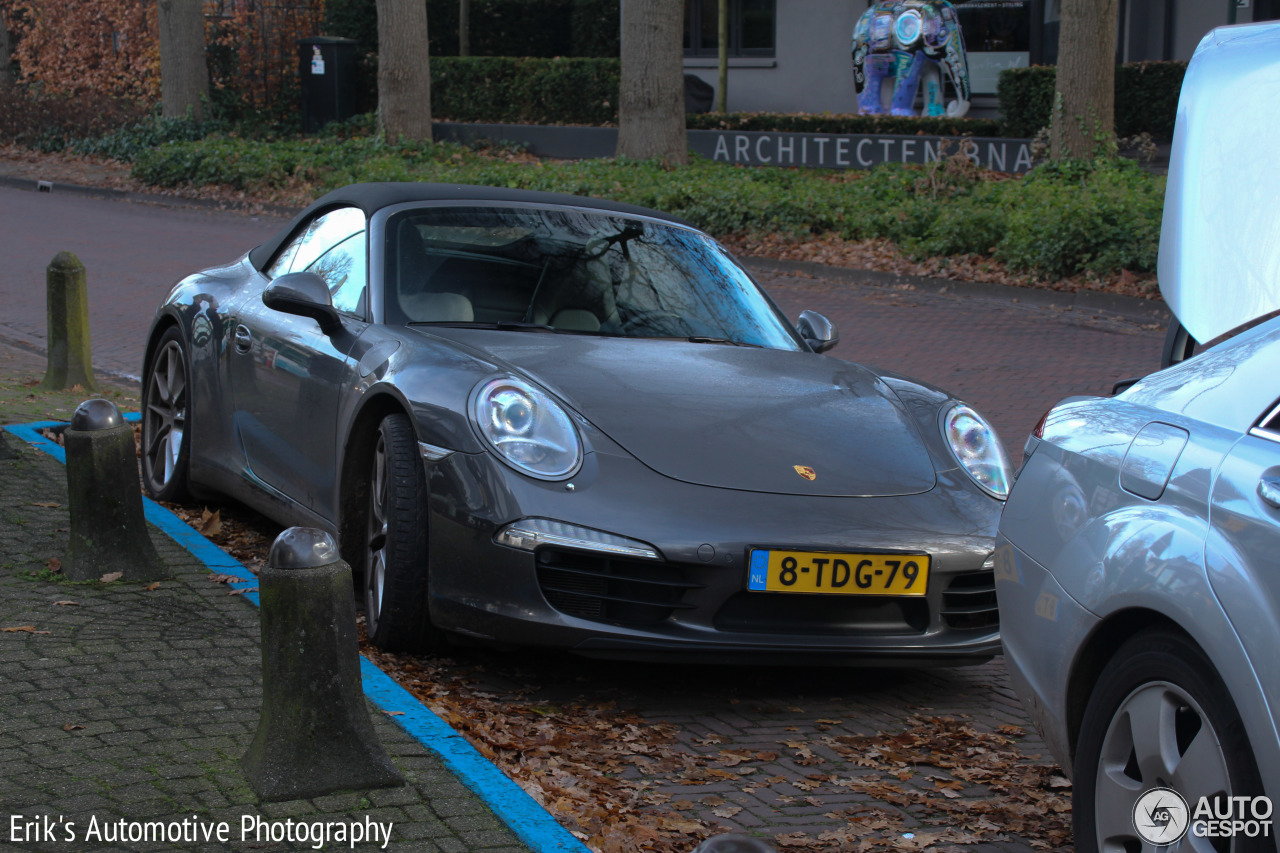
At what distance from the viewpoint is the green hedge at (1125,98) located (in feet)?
73.5

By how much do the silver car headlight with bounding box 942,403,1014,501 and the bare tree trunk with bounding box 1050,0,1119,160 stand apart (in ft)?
37.5

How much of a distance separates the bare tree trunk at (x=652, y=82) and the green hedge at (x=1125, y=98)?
5.99 meters

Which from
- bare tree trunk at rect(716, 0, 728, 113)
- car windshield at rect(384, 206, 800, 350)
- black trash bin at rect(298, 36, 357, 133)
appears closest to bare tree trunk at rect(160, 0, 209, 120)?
black trash bin at rect(298, 36, 357, 133)

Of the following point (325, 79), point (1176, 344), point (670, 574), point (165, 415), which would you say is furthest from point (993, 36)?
point (670, 574)

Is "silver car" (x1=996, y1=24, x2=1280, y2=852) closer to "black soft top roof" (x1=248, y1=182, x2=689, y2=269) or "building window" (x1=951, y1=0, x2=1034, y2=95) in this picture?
"black soft top roof" (x1=248, y1=182, x2=689, y2=269)

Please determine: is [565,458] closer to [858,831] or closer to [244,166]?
[858,831]

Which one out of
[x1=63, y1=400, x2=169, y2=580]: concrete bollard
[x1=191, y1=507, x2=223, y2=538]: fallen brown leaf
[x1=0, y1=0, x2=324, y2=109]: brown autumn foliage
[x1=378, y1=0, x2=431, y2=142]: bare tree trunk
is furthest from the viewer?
[x1=0, y1=0, x2=324, y2=109]: brown autumn foliage

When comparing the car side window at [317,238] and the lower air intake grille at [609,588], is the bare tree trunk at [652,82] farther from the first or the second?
the lower air intake grille at [609,588]

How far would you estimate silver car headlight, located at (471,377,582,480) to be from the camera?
160 inches

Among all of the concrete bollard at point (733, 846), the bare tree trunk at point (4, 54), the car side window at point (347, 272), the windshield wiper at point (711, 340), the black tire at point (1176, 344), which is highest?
the bare tree trunk at point (4, 54)

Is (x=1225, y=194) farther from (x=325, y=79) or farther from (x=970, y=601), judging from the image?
(x=325, y=79)

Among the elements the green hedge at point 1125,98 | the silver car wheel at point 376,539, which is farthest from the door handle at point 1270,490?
the green hedge at point 1125,98

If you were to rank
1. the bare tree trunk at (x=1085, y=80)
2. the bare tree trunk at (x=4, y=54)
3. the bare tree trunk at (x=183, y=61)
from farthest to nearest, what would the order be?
the bare tree trunk at (x=4, y=54) < the bare tree trunk at (x=183, y=61) < the bare tree trunk at (x=1085, y=80)

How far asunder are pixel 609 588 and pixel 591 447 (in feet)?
1.32
